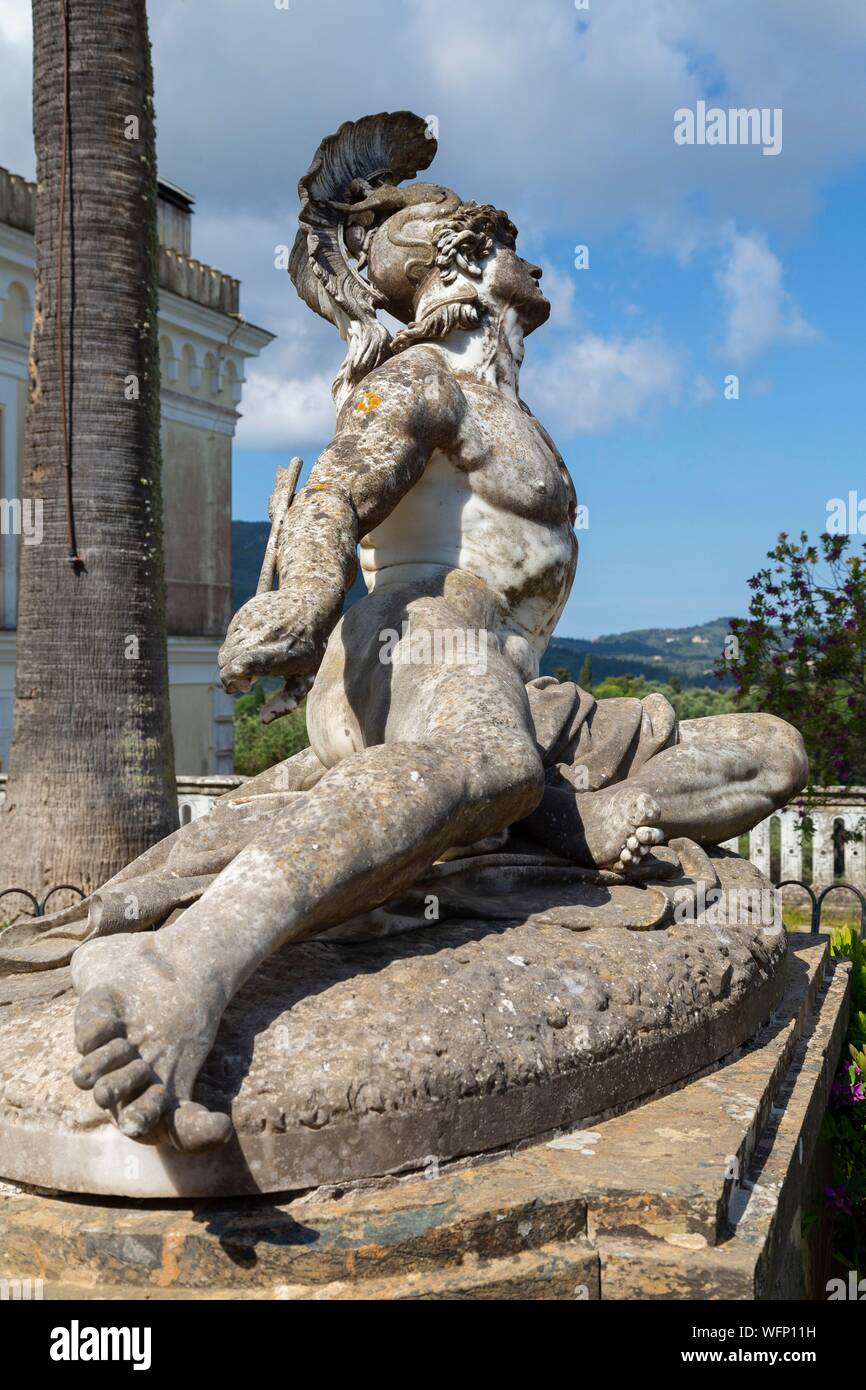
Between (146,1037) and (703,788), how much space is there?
1.85 meters

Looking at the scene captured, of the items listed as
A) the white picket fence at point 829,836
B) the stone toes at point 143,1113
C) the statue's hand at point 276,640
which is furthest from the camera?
the white picket fence at point 829,836

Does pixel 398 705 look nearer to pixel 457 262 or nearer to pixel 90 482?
pixel 457 262

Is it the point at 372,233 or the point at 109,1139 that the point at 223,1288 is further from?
the point at 372,233

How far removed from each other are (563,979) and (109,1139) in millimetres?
882

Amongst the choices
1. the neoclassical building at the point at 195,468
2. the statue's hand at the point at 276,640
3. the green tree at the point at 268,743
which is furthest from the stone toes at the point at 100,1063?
the green tree at the point at 268,743

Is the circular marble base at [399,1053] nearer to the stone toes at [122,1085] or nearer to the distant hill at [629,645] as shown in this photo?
the stone toes at [122,1085]

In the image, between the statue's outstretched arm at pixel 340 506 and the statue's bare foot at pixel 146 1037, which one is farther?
the statue's outstretched arm at pixel 340 506

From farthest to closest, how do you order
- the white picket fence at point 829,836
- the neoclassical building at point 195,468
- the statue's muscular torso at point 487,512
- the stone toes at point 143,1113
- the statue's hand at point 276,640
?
1. the neoclassical building at point 195,468
2. the white picket fence at point 829,836
3. the statue's muscular torso at point 487,512
4. the statue's hand at point 276,640
5. the stone toes at point 143,1113

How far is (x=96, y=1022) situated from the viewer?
5.94 feet

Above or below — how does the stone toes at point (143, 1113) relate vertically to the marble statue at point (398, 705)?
below

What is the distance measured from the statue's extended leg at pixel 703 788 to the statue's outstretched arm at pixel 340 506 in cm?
79

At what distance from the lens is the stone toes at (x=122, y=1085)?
1.75 metres

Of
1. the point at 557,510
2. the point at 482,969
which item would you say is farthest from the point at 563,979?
the point at 557,510

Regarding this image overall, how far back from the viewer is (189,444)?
17.2 m
